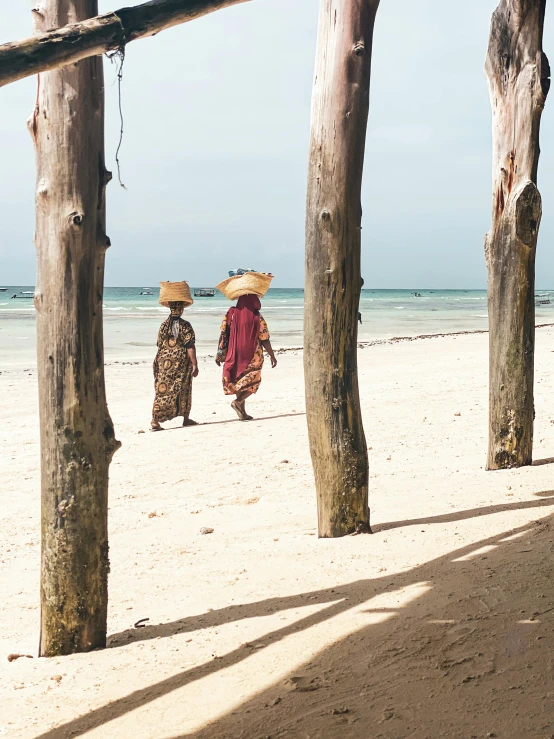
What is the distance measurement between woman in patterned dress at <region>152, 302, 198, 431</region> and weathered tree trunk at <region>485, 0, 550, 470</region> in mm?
4432

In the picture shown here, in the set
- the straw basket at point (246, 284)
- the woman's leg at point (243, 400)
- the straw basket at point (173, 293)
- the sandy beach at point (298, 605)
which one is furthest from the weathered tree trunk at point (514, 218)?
the straw basket at point (173, 293)

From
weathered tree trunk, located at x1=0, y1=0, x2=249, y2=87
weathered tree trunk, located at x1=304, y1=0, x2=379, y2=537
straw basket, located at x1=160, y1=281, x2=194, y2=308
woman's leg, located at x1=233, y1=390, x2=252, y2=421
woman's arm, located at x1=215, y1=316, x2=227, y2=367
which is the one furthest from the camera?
woman's arm, located at x1=215, y1=316, x2=227, y2=367

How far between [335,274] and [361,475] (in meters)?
1.16

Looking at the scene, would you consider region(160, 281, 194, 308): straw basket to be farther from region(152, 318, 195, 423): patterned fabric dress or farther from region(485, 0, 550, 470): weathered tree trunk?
region(485, 0, 550, 470): weathered tree trunk

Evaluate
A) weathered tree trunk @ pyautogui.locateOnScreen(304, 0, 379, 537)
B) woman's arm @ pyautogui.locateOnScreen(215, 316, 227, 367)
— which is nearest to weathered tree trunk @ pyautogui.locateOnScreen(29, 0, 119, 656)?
weathered tree trunk @ pyautogui.locateOnScreen(304, 0, 379, 537)

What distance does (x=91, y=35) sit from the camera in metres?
2.79

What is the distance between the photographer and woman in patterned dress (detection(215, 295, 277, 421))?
32.3 feet

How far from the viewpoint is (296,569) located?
4.21 meters

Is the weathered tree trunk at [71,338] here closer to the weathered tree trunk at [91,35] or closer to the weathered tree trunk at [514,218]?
the weathered tree trunk at [91,35]

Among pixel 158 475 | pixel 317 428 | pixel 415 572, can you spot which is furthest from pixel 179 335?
pixel 415 572

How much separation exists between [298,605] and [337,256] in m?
1.87

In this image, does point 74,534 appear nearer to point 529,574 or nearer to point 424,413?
point 529,574

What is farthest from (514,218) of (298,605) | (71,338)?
(71,338)

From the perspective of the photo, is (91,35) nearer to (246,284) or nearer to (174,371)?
(246,284)
